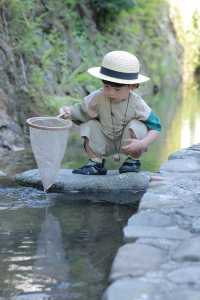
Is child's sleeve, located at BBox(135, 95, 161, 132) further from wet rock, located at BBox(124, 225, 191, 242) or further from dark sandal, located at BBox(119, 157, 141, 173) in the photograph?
wet rock, located at BBox(124, 225, 191, 242)

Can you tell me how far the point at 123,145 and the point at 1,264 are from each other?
177 centimetres

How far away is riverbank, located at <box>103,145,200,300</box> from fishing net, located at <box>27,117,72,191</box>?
0.76 metres

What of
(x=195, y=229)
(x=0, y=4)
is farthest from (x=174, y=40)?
(x=195, y=229)

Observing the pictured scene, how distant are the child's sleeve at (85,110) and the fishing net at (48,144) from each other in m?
0.26

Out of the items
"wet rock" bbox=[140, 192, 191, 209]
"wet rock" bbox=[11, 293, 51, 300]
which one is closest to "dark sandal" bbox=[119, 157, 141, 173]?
"wet rock" bbox=[140, 192, 191, 209]

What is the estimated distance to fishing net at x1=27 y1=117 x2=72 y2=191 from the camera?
13.6ft

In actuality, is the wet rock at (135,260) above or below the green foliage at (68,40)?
above

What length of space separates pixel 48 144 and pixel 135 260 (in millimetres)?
1803

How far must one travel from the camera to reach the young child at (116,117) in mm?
4238

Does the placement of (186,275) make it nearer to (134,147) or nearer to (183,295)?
(183,295)

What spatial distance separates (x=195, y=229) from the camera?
2.88m

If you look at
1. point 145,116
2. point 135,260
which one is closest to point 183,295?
point 135,260

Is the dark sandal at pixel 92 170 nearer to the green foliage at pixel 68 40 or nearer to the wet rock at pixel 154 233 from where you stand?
the wet rock at pixel 154 233

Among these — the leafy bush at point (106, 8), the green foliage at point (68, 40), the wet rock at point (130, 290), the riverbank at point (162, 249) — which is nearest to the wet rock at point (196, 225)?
Result: the riverbank at point (162, 249)
